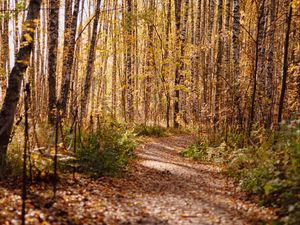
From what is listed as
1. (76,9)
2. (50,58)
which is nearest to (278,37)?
(76,9)

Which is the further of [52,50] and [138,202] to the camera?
[52,50]

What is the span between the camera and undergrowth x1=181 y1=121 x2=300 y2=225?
4.71m

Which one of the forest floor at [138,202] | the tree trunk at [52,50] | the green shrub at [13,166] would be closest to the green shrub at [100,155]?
the forest floor at [138,202]

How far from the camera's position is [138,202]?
5.82 metres

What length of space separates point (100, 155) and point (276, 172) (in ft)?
12.4

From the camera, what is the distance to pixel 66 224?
4582mm

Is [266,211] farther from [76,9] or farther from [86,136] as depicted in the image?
[76,9]

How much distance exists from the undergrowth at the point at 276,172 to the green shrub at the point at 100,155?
105 inches

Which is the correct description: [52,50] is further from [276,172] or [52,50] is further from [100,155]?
[276,172]

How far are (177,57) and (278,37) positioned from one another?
7.21 meters

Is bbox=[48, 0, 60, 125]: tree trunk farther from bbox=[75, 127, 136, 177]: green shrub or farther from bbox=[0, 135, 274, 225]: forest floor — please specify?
bbox=[0, 135, 274, 225]: forest floor

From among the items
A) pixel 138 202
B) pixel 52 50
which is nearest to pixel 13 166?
pixel 138 202

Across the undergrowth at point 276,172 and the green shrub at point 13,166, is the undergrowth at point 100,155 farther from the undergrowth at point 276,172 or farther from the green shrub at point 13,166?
the undergrowth at point 276,172

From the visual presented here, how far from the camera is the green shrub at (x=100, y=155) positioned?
7280 millimetres
